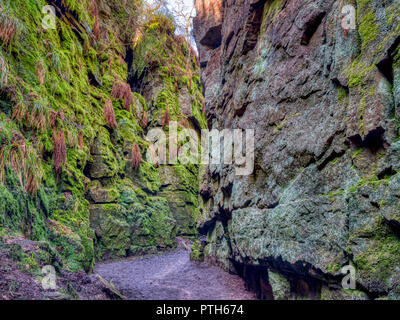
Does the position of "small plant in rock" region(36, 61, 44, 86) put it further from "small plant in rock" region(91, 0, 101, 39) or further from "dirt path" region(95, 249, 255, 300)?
"small plant in rock" region(91, 0, 101, 39)

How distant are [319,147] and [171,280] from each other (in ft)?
15.8

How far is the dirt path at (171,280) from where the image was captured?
15.5ft

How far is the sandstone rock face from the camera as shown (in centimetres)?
228

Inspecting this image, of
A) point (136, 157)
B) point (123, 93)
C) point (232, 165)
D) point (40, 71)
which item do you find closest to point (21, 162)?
point (40, 71)

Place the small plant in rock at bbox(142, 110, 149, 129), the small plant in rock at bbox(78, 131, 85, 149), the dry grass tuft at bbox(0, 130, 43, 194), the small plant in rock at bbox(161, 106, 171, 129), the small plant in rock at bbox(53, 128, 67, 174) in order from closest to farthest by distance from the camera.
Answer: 1. the dry grass tuft at bbox(0, 130, 43, 194)
2. the small plant in rock at bbox(53, 128, 67, 174)
3. the small plant in rock at bbox(78, 131, 85, 149)
4. the small plant in rock at bbox(142, 110, 149, 129)
5. the small plant in rock at bbox(161, 106, 171, 129)

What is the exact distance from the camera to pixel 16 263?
10.3ft

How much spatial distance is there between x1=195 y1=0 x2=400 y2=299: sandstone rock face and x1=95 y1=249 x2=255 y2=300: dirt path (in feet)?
2.27

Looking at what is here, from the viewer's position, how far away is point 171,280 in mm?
5922

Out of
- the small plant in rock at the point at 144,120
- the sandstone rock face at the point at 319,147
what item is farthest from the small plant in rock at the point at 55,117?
the small plant in rock at the point at 144,120

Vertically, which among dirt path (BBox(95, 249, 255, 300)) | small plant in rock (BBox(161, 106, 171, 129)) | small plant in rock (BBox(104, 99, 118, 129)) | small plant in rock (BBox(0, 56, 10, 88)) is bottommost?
dirt path (BBox(95, 249, 255, 300))

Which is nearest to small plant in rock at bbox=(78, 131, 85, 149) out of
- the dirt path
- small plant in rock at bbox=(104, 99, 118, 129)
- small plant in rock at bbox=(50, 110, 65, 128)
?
small plant in rock at bbox=(50, 110, 65, 128)

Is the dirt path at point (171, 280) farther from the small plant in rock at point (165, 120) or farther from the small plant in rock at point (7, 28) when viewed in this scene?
the small plant in rock at point (165, 120)

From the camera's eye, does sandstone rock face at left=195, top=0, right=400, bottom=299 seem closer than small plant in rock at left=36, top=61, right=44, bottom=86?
Yes

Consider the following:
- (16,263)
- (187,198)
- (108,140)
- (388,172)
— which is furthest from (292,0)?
(187,198)
